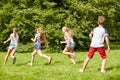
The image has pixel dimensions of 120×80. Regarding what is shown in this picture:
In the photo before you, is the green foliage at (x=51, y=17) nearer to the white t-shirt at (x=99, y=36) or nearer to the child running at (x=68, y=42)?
the child running at (x=68, y=42)

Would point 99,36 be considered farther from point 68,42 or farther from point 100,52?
point 68,42

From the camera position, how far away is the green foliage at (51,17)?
2770cm

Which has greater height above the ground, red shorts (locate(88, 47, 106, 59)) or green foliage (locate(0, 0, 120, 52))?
red shorts (locate(88, 47, 106, 59))

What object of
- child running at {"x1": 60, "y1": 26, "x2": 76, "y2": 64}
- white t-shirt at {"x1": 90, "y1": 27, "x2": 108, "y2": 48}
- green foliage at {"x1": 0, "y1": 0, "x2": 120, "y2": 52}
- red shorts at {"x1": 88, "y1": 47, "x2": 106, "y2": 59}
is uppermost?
white t-shirt at {"x1": 90, "y1": 27, "x2": 108, "y2": 48}

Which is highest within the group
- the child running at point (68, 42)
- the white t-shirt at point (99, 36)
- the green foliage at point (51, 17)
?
the white t-shirt at point (99, 36)

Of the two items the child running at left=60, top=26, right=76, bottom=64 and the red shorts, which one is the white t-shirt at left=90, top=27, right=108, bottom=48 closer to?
the red shorts

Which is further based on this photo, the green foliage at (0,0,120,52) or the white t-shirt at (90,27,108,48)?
the green foliage at (0,0,120,52)

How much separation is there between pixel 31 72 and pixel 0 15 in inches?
686

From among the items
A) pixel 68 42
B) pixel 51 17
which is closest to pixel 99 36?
pixel 68 42

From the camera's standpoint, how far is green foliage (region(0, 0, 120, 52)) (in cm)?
2770

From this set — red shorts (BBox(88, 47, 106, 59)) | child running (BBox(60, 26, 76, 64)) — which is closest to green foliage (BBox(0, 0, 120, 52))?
child running (BBox(60, 26, 76, 64))

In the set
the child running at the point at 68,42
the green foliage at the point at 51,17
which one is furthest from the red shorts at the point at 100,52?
the green foliage at the point at 51,17

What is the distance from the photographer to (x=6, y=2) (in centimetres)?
2975

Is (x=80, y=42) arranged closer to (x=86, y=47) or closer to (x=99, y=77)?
(x=86, y=47)
